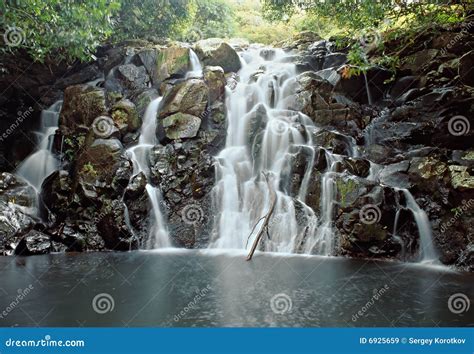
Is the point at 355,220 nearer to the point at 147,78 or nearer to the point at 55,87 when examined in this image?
the point at 147,78

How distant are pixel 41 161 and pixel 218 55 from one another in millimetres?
6955

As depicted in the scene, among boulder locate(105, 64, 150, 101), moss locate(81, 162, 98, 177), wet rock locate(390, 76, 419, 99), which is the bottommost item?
moss locate(81, 162, 98, 177)

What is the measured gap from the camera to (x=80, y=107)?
456 inches

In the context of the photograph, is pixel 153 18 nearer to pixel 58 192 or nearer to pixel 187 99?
pixel 187 99

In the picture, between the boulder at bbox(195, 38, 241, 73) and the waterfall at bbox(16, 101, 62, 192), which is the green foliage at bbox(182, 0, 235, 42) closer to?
the boulder at bbox(195, 38, 241, 73)

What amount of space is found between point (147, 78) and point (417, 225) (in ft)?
32.4

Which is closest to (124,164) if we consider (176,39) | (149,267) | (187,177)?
(187,177)

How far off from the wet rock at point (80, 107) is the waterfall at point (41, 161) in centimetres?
72

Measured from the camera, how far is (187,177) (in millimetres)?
10344

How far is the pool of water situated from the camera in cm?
498

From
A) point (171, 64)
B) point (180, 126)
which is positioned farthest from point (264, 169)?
point (171, 64)

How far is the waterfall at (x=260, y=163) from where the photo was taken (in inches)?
353

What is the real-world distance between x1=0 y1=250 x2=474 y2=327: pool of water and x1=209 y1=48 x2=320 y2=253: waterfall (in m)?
0.85

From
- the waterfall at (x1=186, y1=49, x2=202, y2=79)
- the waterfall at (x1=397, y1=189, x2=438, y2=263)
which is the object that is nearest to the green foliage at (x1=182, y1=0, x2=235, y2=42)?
the waterfall at (x1=186, y1=49, x2=202, y2=79)
